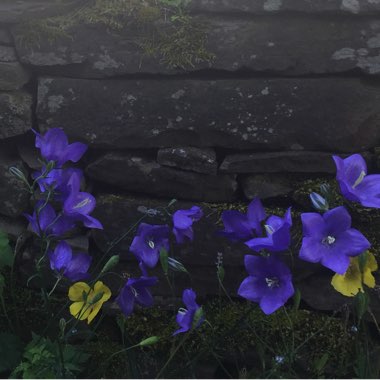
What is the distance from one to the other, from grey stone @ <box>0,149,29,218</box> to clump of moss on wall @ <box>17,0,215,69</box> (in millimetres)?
560

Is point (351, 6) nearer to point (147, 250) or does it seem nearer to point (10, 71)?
point (147, 250)

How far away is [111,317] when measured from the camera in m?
2.81

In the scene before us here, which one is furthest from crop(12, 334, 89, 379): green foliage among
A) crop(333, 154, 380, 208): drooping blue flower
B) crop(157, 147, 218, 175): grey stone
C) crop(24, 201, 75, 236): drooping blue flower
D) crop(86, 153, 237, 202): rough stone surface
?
crop(333, 154, 380, 208): drooping blue flower

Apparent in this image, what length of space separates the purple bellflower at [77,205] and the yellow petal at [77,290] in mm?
307

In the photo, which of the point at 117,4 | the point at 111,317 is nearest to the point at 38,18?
the point at 117,4

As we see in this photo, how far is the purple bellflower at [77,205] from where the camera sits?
210 cm

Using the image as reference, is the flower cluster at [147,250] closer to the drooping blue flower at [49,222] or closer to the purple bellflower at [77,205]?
the purple bellflower at [77,205]

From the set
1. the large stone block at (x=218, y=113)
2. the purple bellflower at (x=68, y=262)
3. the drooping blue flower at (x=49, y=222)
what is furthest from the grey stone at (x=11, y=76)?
the purple bellflower at (x=68, y=262)

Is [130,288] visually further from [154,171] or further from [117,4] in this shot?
[117,4]

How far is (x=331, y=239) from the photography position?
179 centimetres

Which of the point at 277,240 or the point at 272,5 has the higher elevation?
the point at 272,5

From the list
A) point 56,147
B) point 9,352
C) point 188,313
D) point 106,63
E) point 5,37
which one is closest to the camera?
point 188,313

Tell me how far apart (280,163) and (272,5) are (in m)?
0.69

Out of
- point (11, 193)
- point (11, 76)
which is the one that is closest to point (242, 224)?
point (11, 193)
